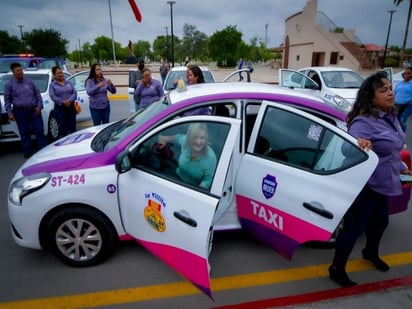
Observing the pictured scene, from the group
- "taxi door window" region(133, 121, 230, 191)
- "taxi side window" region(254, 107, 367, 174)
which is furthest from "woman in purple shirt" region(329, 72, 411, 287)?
"taxi door window" region(133, 121, 230, 191)

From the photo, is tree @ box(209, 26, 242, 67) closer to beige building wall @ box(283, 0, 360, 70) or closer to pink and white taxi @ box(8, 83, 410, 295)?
beige building wall @ box(283, 0, 360, 70)

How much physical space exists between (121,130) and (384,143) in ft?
7.64

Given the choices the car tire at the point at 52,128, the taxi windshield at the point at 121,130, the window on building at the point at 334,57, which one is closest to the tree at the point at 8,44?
the window on building at the point at 334,57

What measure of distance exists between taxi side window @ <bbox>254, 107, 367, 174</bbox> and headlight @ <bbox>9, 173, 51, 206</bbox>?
1.83m

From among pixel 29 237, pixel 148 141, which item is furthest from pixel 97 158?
pixel 29 237

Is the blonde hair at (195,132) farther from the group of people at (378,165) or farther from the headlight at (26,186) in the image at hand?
the headlight at (26,186)

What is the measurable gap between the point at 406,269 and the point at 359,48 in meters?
32.3

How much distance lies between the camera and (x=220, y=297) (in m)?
2.44

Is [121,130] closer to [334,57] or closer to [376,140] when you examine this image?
[376,140]

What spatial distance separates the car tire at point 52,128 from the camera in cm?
Answer: 622

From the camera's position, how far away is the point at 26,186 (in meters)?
2.50

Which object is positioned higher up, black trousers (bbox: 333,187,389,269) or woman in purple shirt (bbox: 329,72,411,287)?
woman in purple shirt (bbox: 329,72,411,287)

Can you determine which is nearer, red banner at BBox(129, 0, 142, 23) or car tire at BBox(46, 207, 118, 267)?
car tire at BBox(46, 207, 118, 267)

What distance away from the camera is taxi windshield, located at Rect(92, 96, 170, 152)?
9.04 ft
